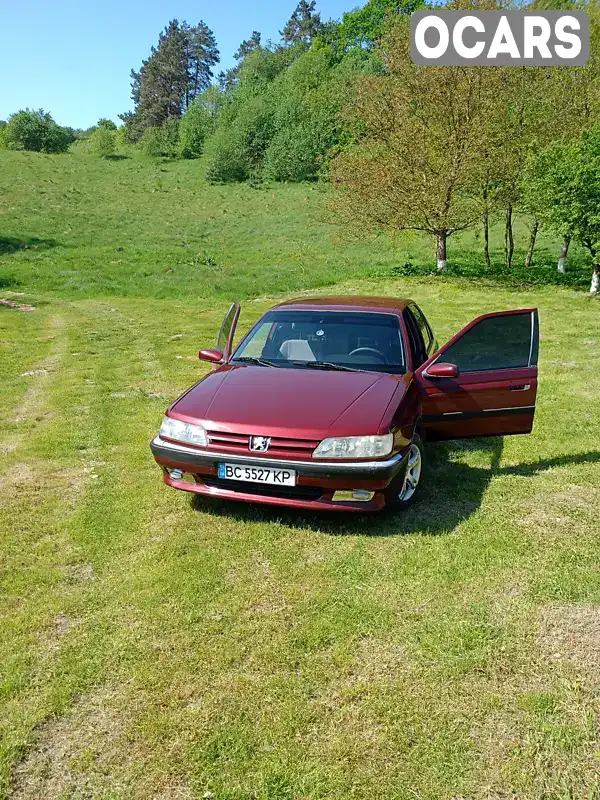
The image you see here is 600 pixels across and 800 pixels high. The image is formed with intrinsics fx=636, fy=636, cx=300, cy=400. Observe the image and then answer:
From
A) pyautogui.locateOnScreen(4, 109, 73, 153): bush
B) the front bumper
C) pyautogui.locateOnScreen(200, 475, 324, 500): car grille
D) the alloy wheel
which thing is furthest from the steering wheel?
pyautogui.locateOnScreen(4, 109, 73, 153): bush

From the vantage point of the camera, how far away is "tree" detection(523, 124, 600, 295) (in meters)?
17.3

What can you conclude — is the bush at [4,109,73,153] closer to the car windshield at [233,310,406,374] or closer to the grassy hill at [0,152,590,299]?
the grassy hill at [0,152,590,299]

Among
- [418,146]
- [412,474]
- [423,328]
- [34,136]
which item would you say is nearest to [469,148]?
[418,146]

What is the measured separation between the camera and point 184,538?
4250mm

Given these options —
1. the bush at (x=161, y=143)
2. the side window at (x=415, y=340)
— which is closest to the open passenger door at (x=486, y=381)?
the side window at (x=415, y=340)

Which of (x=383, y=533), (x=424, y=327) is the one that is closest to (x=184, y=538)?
(x=383, y=533)

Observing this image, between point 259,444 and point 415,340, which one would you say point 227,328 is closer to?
point 415,340

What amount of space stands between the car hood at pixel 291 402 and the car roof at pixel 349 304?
1.02 m

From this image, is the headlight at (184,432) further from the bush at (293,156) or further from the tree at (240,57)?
the tree at (240,57)

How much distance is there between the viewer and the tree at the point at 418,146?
69.1ft

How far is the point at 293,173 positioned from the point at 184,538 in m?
50.2

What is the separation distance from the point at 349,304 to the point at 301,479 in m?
2.41

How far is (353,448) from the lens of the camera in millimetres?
4094

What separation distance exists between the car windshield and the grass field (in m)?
1.20
